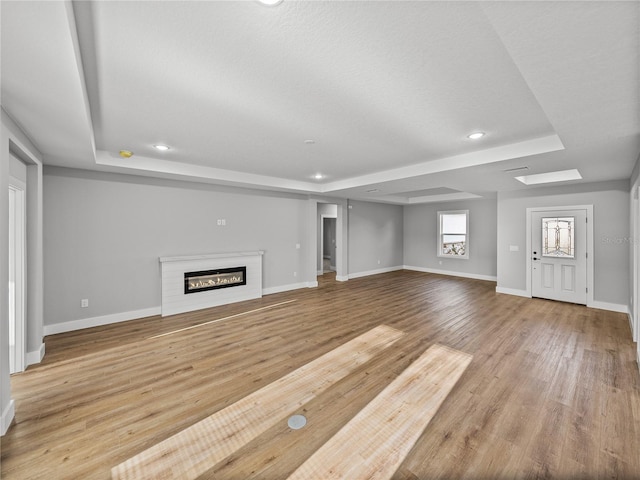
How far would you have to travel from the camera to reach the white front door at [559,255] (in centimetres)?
533

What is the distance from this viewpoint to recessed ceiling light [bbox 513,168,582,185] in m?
4.78

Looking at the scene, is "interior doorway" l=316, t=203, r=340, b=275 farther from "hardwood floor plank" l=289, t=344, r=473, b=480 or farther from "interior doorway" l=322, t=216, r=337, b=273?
"hardwood floor plank" l=289, t=344, r=473, b=480

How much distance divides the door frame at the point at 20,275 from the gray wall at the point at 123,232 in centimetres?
119

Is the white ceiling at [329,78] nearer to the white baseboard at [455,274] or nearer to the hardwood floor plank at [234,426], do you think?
the hardwood floor plank at [234,426]

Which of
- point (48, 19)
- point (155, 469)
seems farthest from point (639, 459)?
point (48, 19)

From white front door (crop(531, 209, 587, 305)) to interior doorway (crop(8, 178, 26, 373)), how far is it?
27.3ft

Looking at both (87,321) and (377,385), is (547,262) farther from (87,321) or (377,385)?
(87,321)

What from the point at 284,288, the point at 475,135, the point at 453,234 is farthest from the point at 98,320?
the point at 453,234

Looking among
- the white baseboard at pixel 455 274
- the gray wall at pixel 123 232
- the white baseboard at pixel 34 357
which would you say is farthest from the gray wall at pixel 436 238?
the white baseboard at pixel 34 357

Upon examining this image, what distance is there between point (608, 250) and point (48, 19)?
7.67 m

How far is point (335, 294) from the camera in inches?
250

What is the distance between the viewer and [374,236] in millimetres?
8938

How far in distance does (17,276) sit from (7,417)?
4.82 feet

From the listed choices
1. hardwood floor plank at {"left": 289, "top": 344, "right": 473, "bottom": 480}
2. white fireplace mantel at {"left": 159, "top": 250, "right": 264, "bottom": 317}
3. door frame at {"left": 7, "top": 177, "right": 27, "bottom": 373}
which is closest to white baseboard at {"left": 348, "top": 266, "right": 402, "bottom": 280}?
white fireplace mantel at {"left": 159, "top": 250, "right": 264, "bottom": 317}
